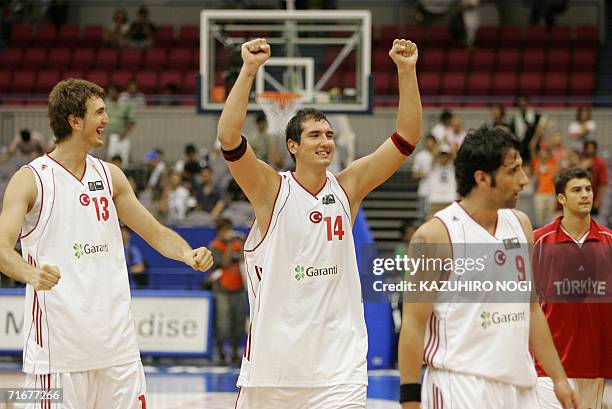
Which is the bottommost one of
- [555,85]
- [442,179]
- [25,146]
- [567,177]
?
[567,177]

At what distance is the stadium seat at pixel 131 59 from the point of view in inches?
1053

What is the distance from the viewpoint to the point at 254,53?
6.07 meters

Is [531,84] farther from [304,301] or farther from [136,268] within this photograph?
[304,301]

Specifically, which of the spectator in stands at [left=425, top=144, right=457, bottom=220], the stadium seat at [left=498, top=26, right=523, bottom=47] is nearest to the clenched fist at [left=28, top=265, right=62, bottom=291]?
the spectator in stands at [left=425, top=144, right=457, bottom=220]

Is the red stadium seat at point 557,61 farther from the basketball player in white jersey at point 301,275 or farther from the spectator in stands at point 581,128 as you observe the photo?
the basketball player in white jersey at point 301,275

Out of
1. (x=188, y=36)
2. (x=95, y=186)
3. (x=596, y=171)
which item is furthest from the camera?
(x=188, y=36)

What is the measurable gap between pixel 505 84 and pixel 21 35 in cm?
1242

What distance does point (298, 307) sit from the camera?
20.5 ft

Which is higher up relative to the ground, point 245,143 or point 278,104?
point 278,104

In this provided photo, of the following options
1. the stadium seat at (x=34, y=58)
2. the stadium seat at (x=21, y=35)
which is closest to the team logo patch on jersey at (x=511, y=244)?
the stadium seat at (x=34, y=58)

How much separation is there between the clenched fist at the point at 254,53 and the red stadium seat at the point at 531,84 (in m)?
19.7

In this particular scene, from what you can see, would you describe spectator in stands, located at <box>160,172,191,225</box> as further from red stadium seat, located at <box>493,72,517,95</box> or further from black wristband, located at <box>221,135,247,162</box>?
black wristband, located at <box>221,135,247,162</box>

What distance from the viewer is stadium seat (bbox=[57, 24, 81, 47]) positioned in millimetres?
27766

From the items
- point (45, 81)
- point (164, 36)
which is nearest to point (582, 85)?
point (164, 36)
